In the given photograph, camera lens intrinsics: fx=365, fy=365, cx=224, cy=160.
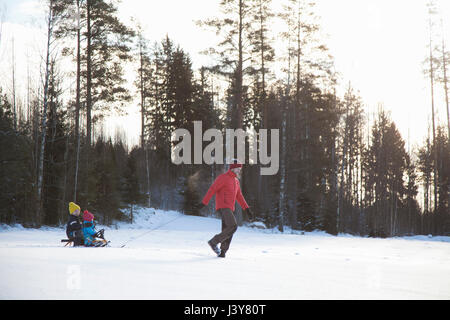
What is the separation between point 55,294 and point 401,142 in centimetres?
3972

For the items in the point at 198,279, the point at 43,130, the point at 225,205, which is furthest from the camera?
the point at 43,130

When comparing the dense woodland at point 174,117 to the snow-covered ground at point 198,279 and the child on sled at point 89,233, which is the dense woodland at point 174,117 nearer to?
the child on sled at point 89,233

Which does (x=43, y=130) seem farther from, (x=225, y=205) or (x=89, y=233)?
Result: (x=225, y=205)

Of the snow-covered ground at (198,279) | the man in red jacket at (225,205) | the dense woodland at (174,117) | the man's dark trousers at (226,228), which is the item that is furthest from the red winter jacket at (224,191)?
the dense woodland at (174,117)

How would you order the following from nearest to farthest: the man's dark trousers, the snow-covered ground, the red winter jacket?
the snow-covered ground < the man's dark trousers < the red winter jacket

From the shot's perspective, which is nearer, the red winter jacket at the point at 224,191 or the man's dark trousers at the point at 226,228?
the man's dark trousers at the point at 226,228

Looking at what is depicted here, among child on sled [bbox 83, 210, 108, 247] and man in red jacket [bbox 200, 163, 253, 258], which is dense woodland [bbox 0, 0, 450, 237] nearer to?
child on sled [bbox 83, 210, 108, 247]

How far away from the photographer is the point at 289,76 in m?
20.6

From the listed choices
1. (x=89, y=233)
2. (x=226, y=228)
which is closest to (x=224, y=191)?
(x=226, y=228)

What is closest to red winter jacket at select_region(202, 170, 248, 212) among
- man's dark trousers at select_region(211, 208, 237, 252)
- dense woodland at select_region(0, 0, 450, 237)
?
man's dark trousers at select_region(211, 208, 237, 252)

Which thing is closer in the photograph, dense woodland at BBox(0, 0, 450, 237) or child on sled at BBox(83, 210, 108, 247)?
child on sled at BBox(83, 210, 108, 247)

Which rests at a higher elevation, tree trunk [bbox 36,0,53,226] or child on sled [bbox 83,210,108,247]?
tree trunk [bbox 36,0,53,226]
